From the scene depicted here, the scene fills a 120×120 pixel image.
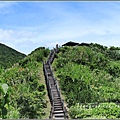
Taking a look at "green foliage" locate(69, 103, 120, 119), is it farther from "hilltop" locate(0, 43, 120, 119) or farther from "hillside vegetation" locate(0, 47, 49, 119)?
"hillside vegetation" locate(0, 47, 49, 119)

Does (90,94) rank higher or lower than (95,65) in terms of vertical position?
lower

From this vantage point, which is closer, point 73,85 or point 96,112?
point 96,112

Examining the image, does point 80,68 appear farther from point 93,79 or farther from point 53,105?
point 53,105

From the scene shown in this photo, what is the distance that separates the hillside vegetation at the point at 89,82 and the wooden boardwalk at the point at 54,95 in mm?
468

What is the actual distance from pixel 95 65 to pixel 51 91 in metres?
7.28

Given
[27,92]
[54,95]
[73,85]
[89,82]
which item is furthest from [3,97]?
[89,82]

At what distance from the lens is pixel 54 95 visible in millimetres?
16531

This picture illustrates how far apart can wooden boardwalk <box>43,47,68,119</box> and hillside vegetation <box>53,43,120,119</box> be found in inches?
18.4

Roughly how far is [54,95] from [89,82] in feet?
9.60

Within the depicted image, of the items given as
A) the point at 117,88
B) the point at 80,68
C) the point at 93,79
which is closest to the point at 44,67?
the point at 80,68

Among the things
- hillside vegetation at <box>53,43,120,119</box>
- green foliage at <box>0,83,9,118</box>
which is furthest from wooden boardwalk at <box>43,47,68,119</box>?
green foliage at <box>0,83,9,118</box>

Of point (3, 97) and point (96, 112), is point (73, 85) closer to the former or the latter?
point (96, 112)

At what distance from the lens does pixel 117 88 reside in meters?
18.3

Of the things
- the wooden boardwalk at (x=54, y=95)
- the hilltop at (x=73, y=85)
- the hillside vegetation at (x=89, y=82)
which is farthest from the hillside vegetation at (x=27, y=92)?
the hillside vegetation at (x=89, y=82)
